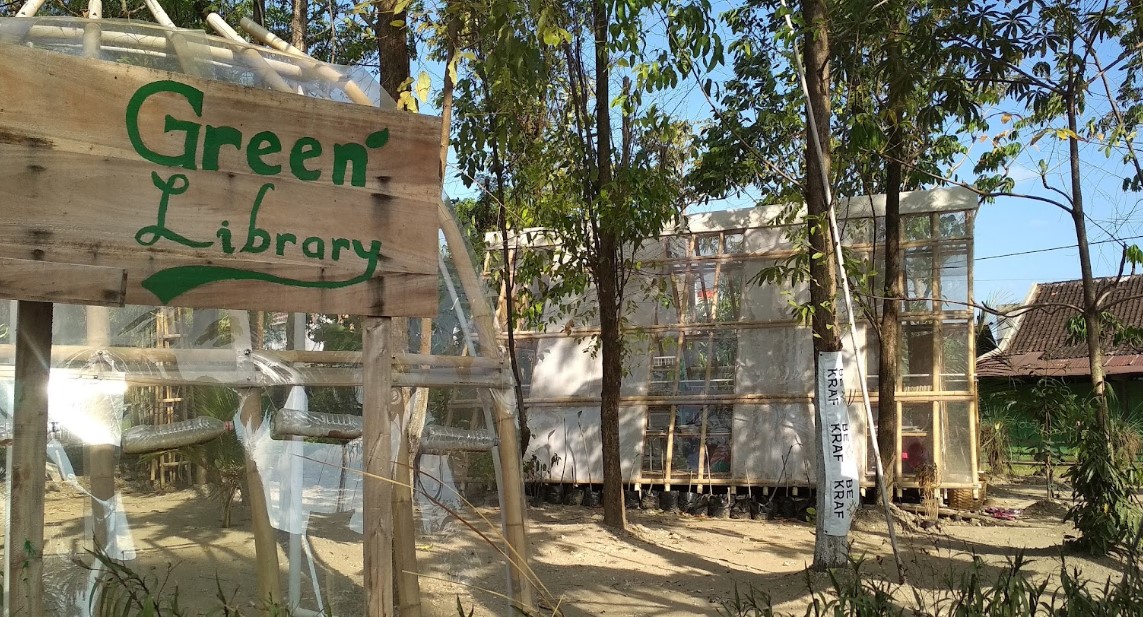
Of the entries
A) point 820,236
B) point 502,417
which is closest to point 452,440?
point 502,417

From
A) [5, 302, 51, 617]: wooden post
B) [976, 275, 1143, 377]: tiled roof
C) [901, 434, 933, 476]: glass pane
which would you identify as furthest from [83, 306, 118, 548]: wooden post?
[976, 275, 1143, 377]: tiled roof

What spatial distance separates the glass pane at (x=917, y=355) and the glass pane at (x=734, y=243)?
217cm

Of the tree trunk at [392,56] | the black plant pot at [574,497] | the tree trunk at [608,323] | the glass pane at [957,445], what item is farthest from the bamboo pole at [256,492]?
the glass pane at [957,445]

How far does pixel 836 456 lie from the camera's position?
20.6 ft

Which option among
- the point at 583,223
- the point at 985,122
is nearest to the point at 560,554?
the point at 583,223

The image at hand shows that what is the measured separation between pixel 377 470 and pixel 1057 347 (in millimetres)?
18572

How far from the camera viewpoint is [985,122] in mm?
8258

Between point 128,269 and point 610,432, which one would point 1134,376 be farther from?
point 128,269

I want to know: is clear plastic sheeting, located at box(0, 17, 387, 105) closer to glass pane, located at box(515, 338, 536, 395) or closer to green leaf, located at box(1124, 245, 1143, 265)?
green leaf, located at box(1124, 245, 1143, 265)

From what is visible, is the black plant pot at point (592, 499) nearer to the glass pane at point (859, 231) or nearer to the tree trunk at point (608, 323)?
the tree trunk at point (608, 323)

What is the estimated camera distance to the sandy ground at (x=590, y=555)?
311 cm

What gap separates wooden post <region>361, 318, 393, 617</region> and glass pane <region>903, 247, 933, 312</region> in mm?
9439

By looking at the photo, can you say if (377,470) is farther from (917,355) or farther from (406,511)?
(917,355)

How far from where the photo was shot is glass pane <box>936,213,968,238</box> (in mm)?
10852
